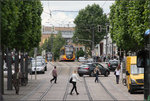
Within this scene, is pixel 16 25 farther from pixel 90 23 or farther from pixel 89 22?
pixel 90 23

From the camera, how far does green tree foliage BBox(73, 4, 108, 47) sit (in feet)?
324

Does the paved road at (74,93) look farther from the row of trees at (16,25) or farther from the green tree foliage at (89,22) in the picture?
the green tree foliage at (89,22)

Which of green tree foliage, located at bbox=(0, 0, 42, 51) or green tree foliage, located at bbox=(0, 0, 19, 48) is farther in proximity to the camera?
green tree foliage, located at bbox=(0, 0, 42, 51)

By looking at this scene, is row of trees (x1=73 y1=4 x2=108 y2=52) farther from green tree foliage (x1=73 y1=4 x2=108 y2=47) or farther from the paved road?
the paved road

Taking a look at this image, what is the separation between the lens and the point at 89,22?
324ft

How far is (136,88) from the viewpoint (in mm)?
27094

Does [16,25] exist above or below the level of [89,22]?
below

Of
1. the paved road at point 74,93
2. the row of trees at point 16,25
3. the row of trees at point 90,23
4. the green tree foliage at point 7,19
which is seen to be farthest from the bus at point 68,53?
the green tree foliage at point 7,19

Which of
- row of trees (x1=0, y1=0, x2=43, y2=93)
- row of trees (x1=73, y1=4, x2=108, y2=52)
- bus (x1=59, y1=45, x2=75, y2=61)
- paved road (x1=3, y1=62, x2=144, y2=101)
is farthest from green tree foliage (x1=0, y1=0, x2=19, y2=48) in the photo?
row of trees (x1=73, y1=4, x2=108, y2=52)

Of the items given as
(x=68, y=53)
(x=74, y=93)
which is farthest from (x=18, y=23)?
(x=68, y=53)

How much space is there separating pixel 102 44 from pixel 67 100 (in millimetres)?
98785

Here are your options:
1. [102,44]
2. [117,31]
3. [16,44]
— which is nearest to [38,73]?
[117,31]

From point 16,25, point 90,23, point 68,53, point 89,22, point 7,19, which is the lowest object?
point 68,53

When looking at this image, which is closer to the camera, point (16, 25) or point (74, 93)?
point (16, 25)
